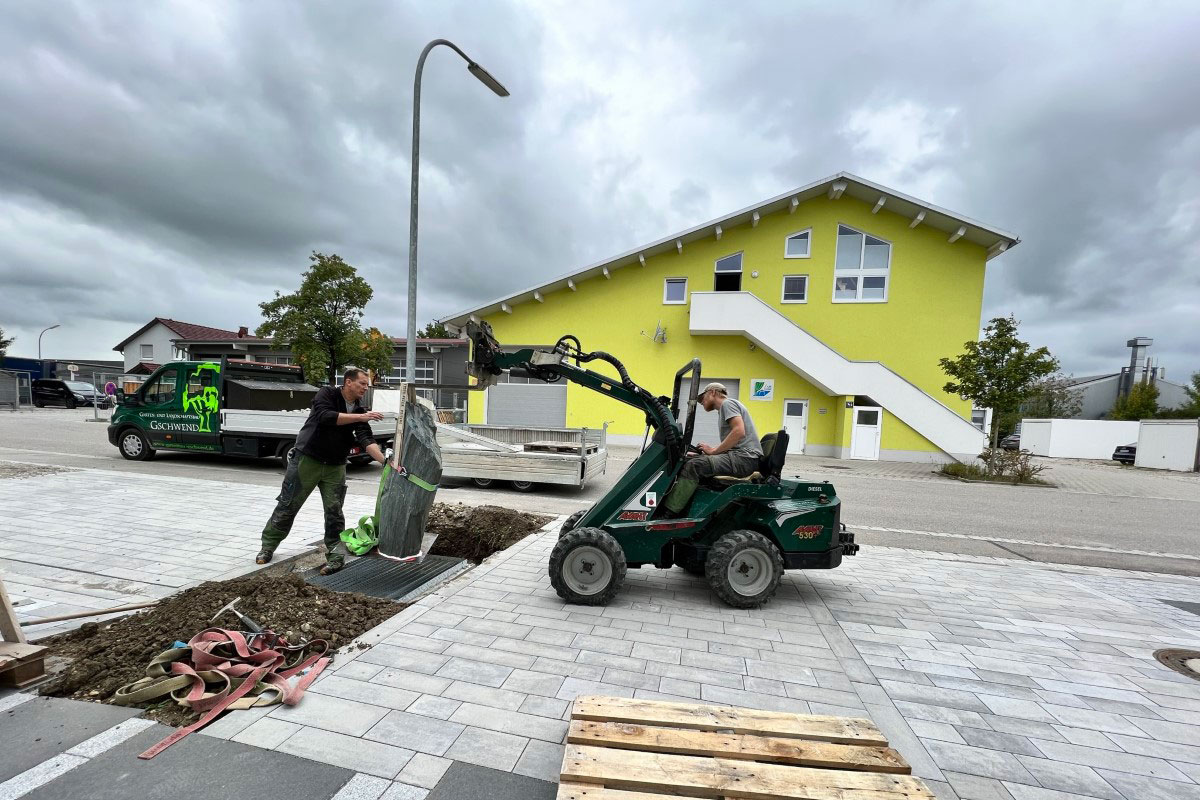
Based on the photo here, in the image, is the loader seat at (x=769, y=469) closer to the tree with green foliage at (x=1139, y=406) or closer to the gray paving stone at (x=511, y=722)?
the gray paving stone at (x=511, y=722)

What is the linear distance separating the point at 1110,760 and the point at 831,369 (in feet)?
54.3

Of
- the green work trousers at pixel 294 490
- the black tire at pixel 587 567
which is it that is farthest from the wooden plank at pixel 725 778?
the green work trousers at pixel 294 490

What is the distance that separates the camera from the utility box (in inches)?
812

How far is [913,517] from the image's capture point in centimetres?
898

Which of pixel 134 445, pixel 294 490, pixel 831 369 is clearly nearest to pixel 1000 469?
pixel 831 369

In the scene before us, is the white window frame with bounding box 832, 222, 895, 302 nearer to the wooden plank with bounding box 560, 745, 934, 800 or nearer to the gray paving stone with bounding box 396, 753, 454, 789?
the wooden plank with bounding box 560, 745, 934, 800

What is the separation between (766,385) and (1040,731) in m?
17.3

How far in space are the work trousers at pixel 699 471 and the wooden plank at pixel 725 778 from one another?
7.25ft

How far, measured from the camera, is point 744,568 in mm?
4188

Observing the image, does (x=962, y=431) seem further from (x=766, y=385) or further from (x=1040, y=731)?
(x=1040, y=731)

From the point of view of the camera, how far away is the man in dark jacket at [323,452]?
471 cm

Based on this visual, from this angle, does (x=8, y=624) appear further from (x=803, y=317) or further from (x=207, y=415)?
(x=803, y=317)

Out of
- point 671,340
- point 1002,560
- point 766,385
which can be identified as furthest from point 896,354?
point 1002,560

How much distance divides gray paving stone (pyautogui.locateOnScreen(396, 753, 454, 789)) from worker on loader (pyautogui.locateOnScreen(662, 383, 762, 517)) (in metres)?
2.50
